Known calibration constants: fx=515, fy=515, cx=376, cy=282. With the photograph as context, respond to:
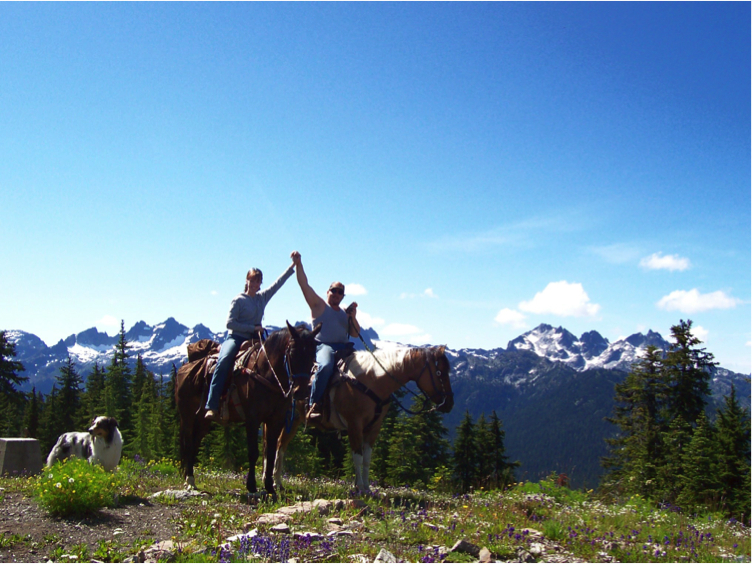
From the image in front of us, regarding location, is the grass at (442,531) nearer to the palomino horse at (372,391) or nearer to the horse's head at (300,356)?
the palomino horse at (372,391)

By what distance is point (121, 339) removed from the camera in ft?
194

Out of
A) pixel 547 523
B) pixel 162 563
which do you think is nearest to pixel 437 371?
pixel 547 523

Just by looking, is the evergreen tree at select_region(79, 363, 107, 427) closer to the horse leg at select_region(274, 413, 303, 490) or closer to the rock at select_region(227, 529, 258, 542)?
the horse leg at select_region(274, 413, 303, 490)

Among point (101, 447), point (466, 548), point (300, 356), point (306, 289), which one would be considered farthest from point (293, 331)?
point (101, 447)

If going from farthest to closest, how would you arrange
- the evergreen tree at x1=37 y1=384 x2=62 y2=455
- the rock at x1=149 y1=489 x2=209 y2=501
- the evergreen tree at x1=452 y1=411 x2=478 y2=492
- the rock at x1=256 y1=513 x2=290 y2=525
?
the evergreen tree at x1=37 y1=384 x2=62 y2=455, the evergreen tree at x1=452 y1=411 x2=478 y2=492, the rock at x1=149 y1=489 x2=209 y2=501, the rock at x1=256 y1=513 x2=290 y2=525

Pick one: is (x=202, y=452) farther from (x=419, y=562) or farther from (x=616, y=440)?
(x=419, y=562)

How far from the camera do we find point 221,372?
10.2m

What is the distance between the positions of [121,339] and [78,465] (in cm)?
5621

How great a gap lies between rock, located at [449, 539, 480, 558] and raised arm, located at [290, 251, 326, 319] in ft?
20.2

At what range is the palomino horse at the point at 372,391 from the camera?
10.6m

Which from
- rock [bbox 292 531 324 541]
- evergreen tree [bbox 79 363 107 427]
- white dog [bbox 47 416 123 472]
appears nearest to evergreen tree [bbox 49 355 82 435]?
evergreen tree [bbox 79 363 107 427]

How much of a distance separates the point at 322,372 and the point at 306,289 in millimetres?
2020

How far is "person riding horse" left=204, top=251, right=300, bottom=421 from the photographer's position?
10219mm

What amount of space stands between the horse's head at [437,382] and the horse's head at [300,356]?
8.67 ft
